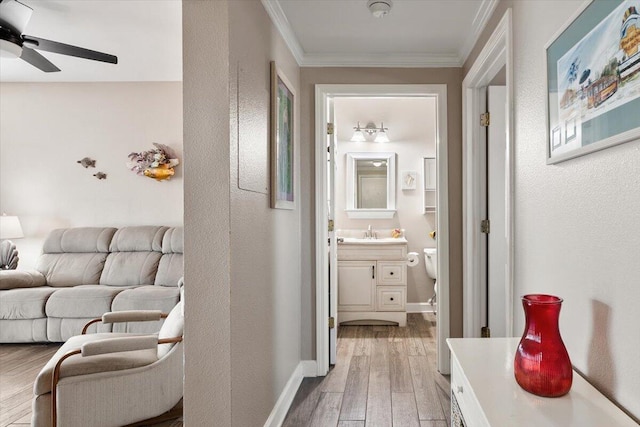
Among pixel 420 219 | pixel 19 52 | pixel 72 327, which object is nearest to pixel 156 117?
pixel 19 52

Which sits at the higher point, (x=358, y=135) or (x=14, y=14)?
Result: (x=14, y=14)

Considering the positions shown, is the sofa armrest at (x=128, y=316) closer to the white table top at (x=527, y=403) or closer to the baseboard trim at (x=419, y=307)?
the white table top at (x=527, y=403)

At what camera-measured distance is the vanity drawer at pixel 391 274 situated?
13.7 ft

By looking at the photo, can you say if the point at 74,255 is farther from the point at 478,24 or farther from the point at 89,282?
the point at 478,24

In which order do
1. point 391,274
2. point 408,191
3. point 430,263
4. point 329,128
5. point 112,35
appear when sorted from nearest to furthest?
point 329,128 < point 112,35 < point 391,274 < point 430,263 < point 408,191

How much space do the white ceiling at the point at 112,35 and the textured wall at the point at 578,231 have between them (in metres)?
2.34

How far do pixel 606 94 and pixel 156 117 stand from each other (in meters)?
4.19

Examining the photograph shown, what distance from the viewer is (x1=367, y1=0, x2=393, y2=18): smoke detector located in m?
2.13

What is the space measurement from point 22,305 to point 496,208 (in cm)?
396

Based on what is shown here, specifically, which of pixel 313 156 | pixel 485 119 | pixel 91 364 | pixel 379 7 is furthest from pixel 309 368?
pixel 379 7

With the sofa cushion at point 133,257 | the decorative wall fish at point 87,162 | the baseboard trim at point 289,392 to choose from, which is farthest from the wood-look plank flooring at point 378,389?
the decorative wall fish at point 87,162

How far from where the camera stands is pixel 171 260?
12.4 ft

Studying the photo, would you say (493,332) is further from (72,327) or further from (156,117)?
(156,117)

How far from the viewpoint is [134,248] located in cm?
396
